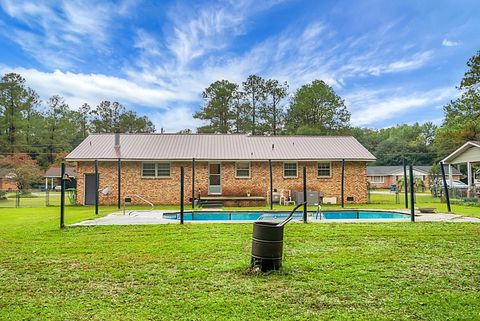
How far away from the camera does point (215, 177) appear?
1983 cm

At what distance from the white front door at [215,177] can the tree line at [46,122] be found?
25.6m

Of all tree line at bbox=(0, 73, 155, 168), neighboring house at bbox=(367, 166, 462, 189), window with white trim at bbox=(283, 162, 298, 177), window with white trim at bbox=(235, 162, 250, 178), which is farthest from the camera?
neighboring house at bbox=(367, 166, 462, 189)

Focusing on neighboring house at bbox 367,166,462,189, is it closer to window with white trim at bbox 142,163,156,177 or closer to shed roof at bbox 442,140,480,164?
shed roof at bbox 442,140,480,164

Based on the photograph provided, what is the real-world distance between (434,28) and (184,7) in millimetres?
12211

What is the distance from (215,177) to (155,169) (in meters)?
3.32

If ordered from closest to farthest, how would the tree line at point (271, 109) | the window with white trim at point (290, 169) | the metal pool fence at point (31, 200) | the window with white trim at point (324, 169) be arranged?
the metal pool fence at point (31, 200)
the window with white trim at point (290, 169)
the window with white trim at point (324, 169)
the tree line at point (271, 109)

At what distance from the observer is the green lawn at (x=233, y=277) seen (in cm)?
380

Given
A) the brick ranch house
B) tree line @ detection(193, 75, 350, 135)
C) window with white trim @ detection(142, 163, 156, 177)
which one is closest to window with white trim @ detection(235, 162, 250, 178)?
the brick ranch house

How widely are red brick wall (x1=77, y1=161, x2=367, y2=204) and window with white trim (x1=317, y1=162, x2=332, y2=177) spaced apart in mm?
195

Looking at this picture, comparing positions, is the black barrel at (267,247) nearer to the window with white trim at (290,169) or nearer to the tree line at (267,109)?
the window with white trim at (290,169)

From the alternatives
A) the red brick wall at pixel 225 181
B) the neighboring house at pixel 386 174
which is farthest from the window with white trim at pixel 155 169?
the neighboring house at pixel 386 174

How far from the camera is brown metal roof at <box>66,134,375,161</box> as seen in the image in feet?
63.9

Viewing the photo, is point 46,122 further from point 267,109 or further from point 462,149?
→ point 462,149

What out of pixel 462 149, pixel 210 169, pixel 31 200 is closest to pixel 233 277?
pixel 210 169
